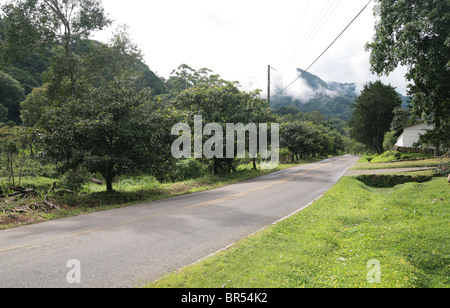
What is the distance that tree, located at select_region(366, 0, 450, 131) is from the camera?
28.3ft

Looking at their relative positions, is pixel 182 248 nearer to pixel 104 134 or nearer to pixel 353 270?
pixel 353 270

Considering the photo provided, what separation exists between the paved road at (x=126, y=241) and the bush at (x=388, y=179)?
922 centimetres

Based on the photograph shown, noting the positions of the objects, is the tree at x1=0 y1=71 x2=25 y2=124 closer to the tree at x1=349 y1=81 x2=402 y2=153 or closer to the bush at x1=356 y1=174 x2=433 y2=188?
the bush at x1=356 y1=174 x2=433 y2=188

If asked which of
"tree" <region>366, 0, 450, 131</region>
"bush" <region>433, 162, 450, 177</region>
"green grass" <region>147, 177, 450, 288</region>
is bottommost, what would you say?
"green grass" <region>147, 177, 450, 288</region>

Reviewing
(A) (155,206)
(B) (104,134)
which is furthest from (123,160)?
(A) (155,206)

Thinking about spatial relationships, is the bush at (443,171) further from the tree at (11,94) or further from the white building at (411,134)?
the tree at (11,94)

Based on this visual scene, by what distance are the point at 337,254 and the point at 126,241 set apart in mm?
4845

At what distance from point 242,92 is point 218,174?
738 centimetres

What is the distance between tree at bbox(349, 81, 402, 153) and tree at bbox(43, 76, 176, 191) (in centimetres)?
4991

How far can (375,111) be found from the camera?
5250 cm

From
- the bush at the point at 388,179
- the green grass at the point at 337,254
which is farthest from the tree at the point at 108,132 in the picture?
the bush at the point at 388,179

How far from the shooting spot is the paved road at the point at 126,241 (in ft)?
15.9

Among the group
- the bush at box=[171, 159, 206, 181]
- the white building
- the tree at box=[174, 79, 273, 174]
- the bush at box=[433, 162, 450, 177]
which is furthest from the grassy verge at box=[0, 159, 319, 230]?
the white building
